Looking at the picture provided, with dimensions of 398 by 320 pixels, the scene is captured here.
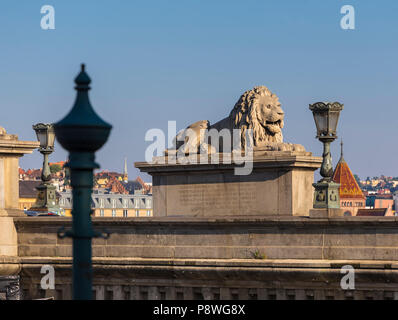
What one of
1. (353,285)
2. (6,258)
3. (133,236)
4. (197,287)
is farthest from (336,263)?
(6,258)

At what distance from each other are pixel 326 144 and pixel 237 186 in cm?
327

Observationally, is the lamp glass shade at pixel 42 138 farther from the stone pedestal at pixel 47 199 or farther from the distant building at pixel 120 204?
the distant building at pixel 120 204

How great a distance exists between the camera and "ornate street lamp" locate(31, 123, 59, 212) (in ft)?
119

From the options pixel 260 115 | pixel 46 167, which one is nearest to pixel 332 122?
pixel 260 115

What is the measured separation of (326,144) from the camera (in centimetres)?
2881

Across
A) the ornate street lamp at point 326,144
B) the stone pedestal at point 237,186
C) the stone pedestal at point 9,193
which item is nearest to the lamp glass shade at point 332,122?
the ornate street lamp at point 326,144

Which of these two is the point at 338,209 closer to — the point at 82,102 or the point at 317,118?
the point at 317,118

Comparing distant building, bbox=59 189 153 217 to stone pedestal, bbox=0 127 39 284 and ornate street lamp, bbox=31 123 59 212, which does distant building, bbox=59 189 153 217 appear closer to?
ornate street lamp, bbox=31 123 59 212

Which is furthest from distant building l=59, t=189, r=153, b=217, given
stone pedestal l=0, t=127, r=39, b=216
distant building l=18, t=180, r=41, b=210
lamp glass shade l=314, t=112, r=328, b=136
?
lamp glass shade l=314, t=112, r=328, b=136

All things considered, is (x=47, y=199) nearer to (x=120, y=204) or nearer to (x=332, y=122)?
(x=332, y=122)

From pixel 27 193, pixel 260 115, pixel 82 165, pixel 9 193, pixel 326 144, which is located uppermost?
pixel 260 115

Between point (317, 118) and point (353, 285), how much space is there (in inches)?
172

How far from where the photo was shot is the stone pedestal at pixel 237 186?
3042 centimetres
